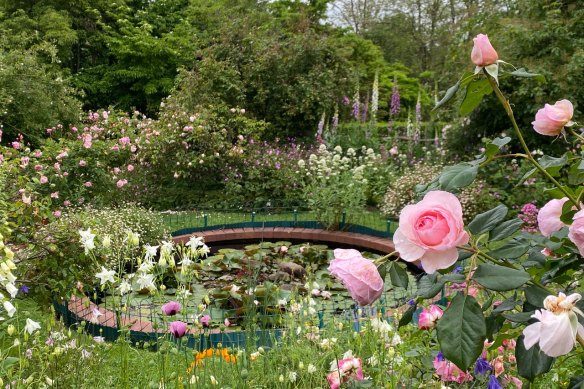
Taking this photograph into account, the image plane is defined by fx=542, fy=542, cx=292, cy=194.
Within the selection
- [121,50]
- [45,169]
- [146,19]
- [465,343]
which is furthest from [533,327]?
[146,19]

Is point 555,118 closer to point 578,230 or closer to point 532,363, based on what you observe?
point 578,230

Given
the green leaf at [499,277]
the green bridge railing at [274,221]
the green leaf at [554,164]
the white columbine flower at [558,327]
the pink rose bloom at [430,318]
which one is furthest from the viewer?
the green bridge railing at [274,221]

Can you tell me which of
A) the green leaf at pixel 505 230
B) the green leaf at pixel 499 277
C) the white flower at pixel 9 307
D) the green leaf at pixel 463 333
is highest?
the green leaf at pixel 505 230

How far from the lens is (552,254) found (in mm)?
1055

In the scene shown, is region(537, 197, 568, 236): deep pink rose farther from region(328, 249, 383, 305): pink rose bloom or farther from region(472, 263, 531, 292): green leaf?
region(328, 249, 383, 305): pink rose bloom

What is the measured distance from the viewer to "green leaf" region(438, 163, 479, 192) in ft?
2.80

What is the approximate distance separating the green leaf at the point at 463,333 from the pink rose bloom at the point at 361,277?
0.35 ft

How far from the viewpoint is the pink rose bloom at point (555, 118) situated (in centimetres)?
92

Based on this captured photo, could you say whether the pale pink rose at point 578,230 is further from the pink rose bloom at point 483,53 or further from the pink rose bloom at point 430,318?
the pink rose bloom at point 430,318

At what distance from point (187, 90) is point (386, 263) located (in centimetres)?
852

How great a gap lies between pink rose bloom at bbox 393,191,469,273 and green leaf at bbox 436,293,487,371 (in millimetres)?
66

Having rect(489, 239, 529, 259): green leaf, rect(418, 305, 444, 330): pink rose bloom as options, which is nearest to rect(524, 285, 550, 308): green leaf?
rect(489, 239, 529, 259): green leaf

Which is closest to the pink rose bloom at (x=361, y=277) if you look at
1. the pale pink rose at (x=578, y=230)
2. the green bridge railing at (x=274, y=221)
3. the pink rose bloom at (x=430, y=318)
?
the pale pink rose at (x=578, y=230)

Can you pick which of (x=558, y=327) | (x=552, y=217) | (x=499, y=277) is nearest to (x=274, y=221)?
(x=552, y=217)
